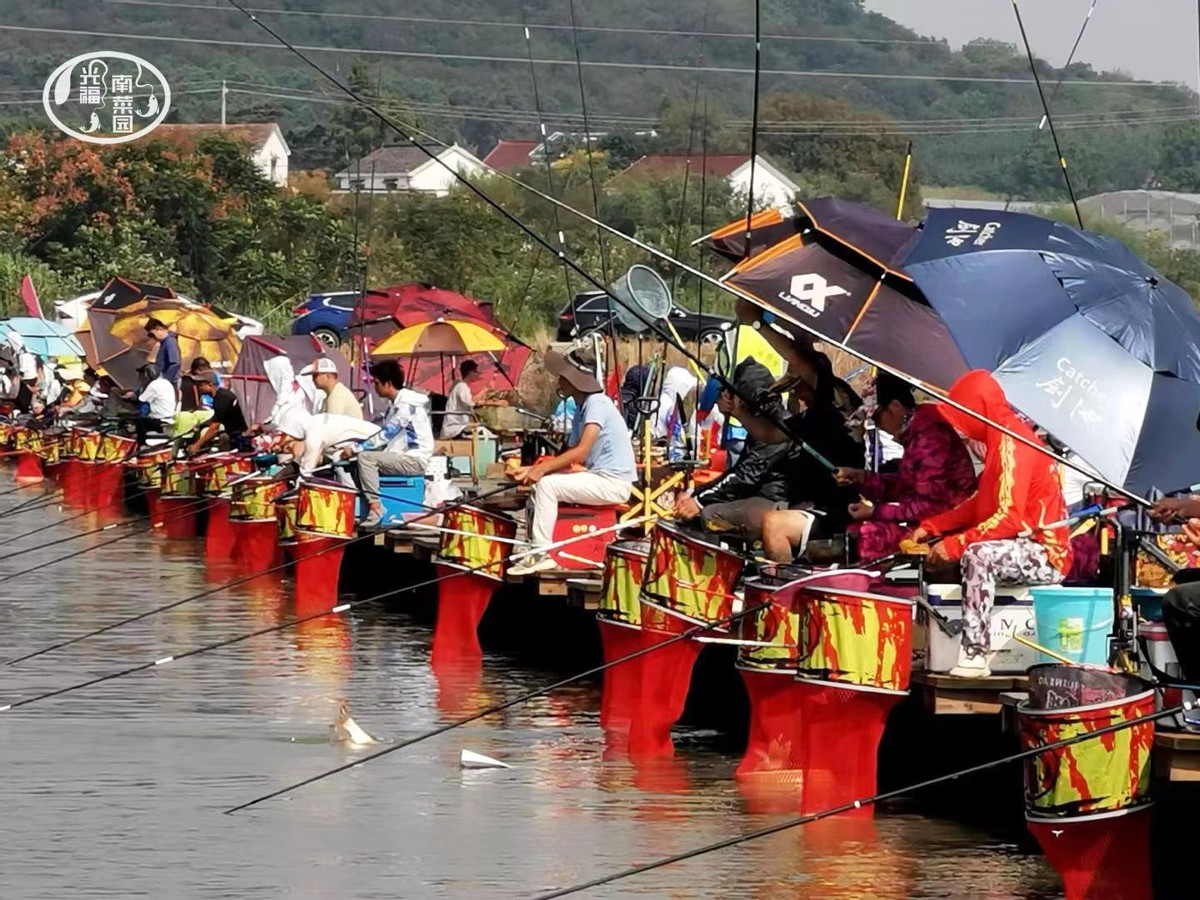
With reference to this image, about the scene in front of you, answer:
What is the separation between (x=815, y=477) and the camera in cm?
1178

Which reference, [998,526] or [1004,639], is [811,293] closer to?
[998,526]

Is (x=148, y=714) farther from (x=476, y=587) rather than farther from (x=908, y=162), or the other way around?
(x=908, y=162)

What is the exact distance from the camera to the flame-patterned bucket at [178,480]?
2453cm

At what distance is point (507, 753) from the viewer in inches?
480

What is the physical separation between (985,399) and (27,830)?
4043 mm

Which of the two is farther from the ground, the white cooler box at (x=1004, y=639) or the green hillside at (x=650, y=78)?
the green hillside at (x=650, y=78)

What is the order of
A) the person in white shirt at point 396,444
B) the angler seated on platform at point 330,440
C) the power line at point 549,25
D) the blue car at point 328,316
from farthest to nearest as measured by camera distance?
the power line at point 549,25
the blue car at point 328,316
the angler seated on platform at point 330,440
the person in white shirt at point 396,444

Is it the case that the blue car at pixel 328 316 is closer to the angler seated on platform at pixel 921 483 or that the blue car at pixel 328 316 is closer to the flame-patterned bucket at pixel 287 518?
the flame-patterned bucket at pixel 287 518

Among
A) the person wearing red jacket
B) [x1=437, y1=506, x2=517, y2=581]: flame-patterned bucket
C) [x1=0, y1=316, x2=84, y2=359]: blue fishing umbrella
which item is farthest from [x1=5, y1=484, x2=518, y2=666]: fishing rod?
[x1=0, y1=316, x2=84, y2=359]: blue fishing umbrella

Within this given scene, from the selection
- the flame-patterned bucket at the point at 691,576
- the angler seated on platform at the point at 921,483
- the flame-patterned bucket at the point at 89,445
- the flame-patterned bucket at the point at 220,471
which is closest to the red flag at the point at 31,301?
the flame-patterned bucket at the point at 89,445

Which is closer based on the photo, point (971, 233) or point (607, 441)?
point (971, 233)

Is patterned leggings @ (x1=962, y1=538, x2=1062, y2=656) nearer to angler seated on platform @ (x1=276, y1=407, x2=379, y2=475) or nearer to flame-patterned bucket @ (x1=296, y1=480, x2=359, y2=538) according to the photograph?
flame-patterned bucket @ (x1=296, y1=480, x2=359, y2=538)

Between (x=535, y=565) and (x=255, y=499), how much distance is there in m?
6.10

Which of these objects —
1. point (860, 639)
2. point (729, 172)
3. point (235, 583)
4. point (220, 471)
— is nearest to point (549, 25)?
point (729, 172)
